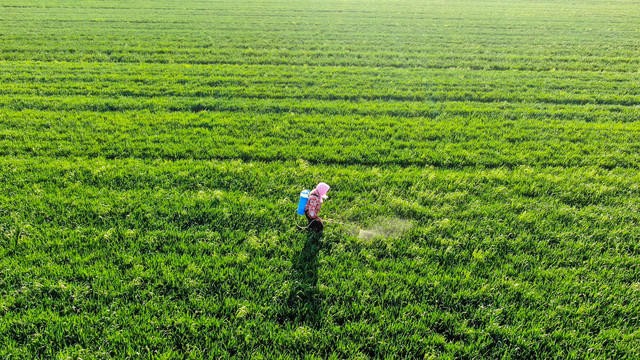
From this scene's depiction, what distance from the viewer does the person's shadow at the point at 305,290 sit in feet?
14.1

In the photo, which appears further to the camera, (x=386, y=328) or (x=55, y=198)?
(x=55, y=198)

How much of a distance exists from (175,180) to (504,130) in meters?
8.69

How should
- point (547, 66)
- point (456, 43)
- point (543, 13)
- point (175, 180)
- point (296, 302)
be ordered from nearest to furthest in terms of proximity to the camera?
1. point (296, 302)
2. point (175, 180)
3. point (547, 66)
4. point (456, 43)
5. point (543, 13)

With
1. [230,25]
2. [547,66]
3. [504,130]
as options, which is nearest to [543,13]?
[547,66]

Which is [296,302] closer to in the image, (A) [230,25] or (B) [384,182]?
(B) [384,182]

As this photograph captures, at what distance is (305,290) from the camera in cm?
460

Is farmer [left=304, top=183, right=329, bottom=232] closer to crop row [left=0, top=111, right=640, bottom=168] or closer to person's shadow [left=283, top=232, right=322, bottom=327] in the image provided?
person's shadow [left=283, top=232, right=322, bottom=327]

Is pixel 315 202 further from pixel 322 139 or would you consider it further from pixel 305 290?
pixel 322 139

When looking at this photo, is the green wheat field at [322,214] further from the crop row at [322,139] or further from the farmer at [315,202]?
the farmer at [315,202]

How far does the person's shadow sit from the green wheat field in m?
0.03

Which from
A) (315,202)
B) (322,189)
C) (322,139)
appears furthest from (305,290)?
(322,139)

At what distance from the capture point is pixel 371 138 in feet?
29.7

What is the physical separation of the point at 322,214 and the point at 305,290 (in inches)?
70.3

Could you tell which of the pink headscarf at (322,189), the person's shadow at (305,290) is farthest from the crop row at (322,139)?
the person's shadow at (305,290)
